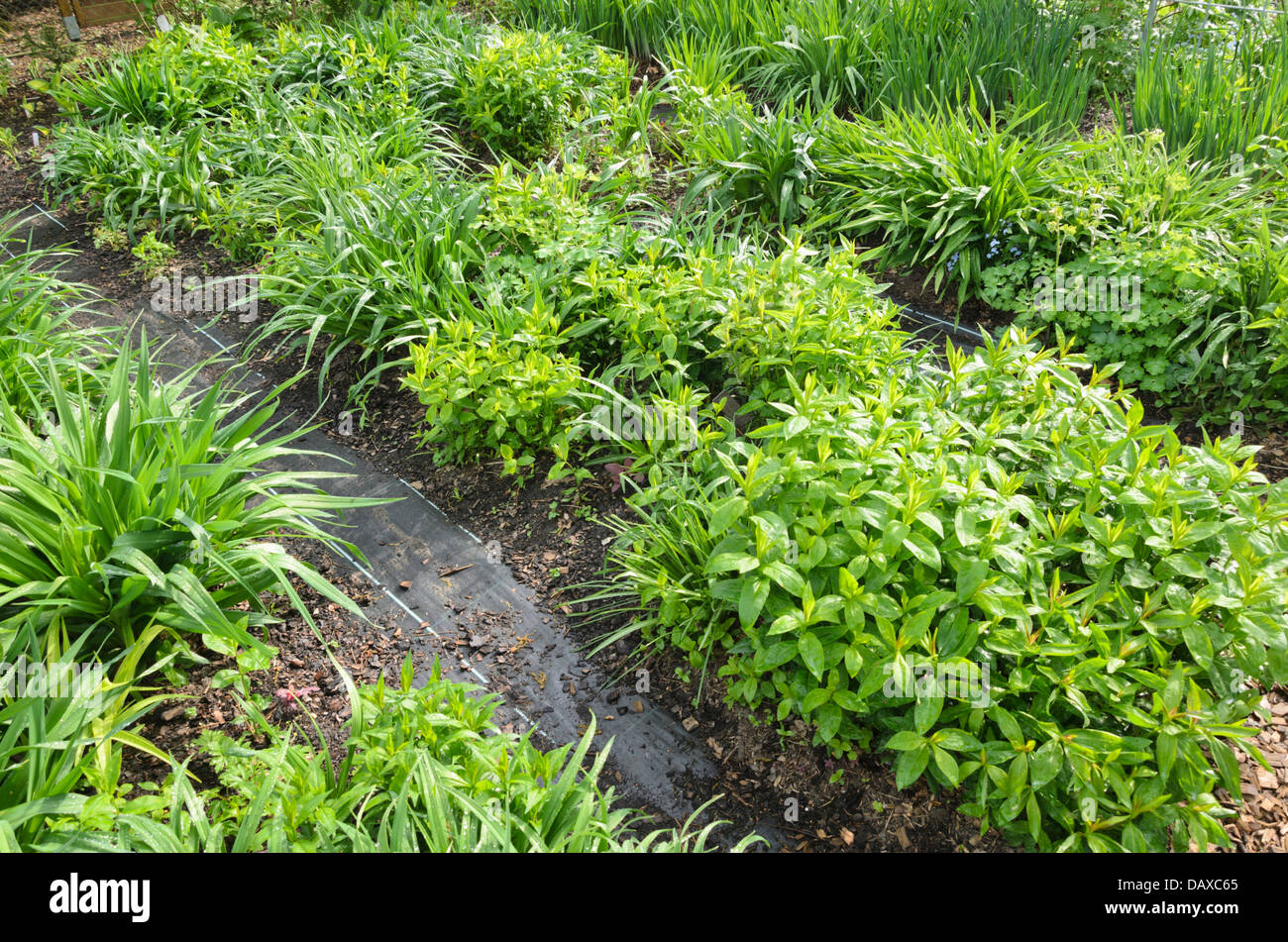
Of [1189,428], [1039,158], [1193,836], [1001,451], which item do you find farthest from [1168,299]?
[1193,836]

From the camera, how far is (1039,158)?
3766 mm

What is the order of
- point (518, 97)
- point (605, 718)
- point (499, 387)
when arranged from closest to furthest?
point (605, 718) → point (499, 387) → point (518, 97)

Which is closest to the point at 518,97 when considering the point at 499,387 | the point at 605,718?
the point at 499,387

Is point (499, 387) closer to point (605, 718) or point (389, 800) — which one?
point (605, 718)

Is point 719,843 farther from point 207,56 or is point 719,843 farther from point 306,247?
point 207,56

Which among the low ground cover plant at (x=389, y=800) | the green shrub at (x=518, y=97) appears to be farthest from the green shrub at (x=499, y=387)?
the green shrub at (x=518, y=97)

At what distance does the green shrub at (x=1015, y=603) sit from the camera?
6.22 feet

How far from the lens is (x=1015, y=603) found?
6.48 ft

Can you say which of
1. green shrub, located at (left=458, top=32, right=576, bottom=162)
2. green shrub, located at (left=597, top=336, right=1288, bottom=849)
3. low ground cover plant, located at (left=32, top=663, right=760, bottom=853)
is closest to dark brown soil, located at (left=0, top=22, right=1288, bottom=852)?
green shrub, located at (left=597, top=336, right=1288, bottom=849)

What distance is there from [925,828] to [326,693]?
5.43ft

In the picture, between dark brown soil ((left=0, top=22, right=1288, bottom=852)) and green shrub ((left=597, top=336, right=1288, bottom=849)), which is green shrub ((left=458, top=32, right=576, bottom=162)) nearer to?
dark brown soil ((left=0, top=22, right=1288, bottom=852))

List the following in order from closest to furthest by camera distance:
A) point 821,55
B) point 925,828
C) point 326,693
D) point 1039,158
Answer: point 925,828 → point 326,693 → point 1039,158 → point 821,55

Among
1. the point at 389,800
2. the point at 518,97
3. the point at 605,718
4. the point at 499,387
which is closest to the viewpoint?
the point at 389,800

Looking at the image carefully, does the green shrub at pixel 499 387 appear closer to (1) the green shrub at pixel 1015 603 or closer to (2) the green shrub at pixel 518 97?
(1) the green shrub at pixel 1015 603
